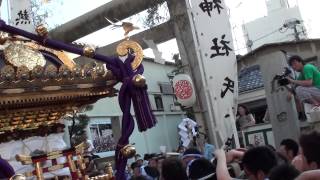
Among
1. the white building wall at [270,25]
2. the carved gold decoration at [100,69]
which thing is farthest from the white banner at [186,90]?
the white building wall at [270,25]

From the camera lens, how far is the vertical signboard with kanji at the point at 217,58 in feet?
20.2

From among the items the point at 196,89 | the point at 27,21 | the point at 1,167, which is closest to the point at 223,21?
the point at 196,89

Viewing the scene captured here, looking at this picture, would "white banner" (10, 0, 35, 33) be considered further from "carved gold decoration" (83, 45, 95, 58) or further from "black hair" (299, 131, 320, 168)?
"black hair" (299, 131, 320, 168)

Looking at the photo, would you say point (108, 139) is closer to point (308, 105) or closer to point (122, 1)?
point (122, 1)

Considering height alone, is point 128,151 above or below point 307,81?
below

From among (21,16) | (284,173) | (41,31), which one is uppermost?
(21,16)

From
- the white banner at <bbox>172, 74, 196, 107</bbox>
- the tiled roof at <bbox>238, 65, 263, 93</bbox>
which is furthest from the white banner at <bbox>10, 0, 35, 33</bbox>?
the tiled roof at <bbox>238, 65, 263, 93</bbox>

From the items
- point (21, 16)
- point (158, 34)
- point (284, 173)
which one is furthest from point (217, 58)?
point (284, 173)

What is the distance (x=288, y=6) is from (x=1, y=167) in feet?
84.0

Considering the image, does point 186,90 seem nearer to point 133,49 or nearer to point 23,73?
point 133,49

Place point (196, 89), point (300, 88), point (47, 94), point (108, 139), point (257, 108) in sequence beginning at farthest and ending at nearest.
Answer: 1. point (257, 108)
2. point (108, 139)
3. point (196, 89)
4. point (300, 88)
5. point (47, 94)

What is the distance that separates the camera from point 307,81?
591 centimetres

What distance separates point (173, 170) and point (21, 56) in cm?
138

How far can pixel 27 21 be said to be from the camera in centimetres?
631
